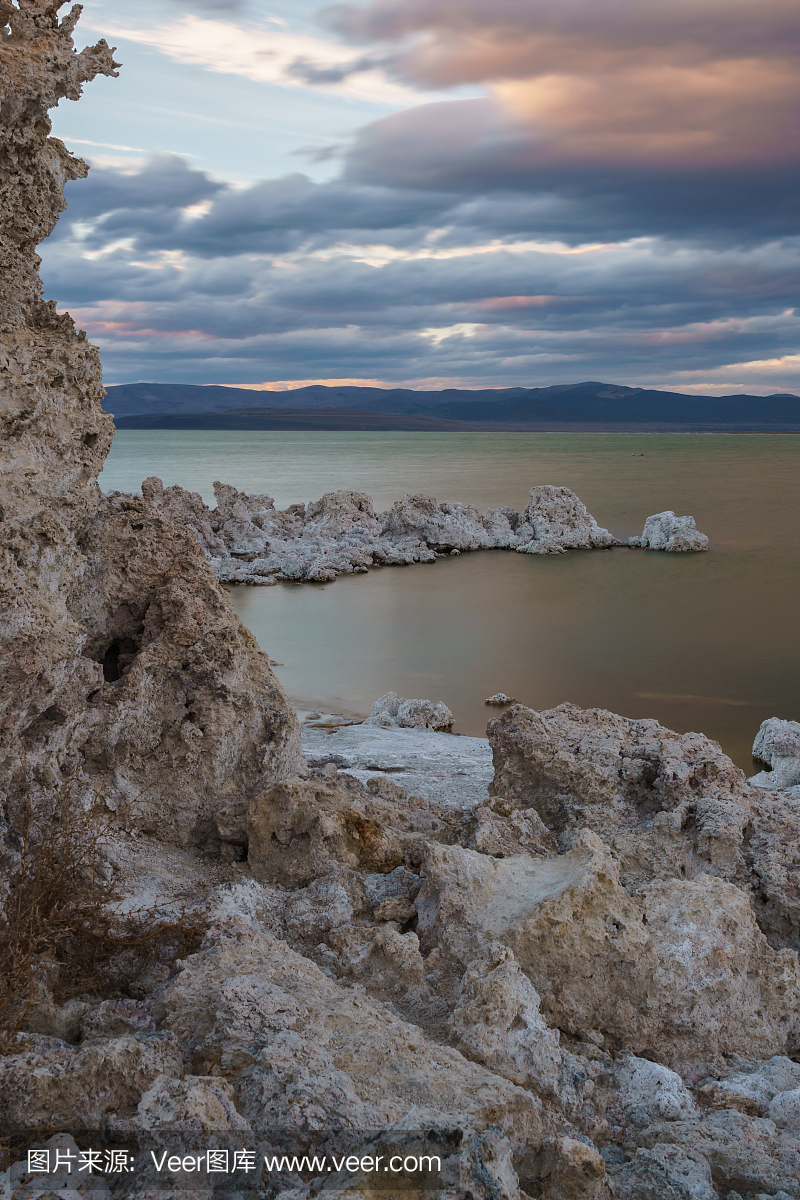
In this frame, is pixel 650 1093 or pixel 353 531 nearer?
pixel 650 1093

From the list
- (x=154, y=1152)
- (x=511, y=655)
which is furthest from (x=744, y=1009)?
(x=511, y=655)

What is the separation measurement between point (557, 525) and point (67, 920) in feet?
71.4

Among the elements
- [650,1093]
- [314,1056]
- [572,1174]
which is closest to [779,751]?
[650,1093]

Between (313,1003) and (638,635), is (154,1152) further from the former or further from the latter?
(638,635)

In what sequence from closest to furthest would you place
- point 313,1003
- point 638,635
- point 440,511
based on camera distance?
1. point 313,1003
2. point 638,635
3. point 440,511

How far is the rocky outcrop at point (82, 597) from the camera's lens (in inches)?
133

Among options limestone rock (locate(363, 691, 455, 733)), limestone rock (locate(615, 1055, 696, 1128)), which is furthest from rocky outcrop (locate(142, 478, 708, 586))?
limestone rock (locate(615, 1055, 696, 1128))

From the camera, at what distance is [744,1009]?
325 centimetres

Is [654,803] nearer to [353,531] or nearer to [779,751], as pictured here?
[779,751]

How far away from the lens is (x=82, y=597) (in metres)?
4.03

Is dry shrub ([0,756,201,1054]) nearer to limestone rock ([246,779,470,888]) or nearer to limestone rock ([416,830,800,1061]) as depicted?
limestone rock ([246,779,470,888])

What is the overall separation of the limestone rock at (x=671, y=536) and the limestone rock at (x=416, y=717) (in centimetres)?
1548

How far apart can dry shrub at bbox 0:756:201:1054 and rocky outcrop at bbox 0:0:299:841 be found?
0.24 m

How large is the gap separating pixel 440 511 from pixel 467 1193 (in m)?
22.3
